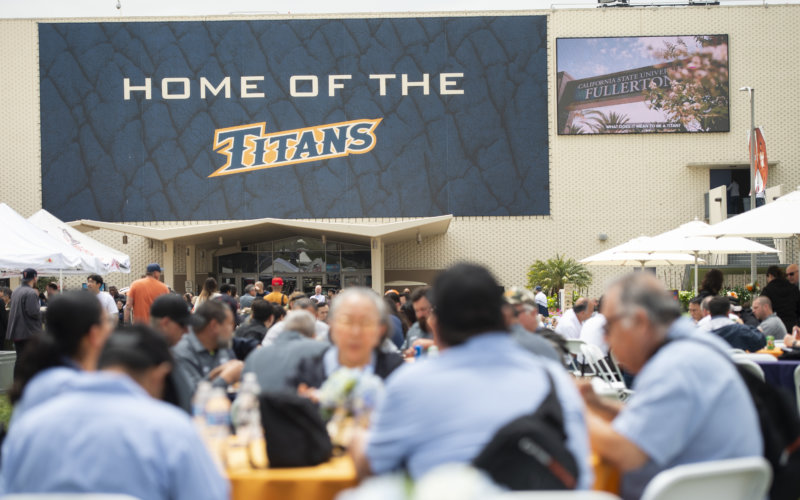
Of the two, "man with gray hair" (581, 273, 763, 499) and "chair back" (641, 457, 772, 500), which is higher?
"man with gray hair" (581, 273, 763, 499)

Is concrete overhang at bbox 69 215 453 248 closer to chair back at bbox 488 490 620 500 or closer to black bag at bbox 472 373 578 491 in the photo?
black bag at bbox 472 373 578 491

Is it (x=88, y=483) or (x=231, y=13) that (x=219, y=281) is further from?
(x=88, y=483)

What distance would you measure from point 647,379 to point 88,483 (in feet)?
6.36

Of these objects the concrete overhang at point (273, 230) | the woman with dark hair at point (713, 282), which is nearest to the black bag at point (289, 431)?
the woman with dark hair at point (713, 282)

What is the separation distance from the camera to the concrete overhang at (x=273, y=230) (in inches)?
909

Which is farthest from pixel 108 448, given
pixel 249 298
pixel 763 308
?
pixel 249 298

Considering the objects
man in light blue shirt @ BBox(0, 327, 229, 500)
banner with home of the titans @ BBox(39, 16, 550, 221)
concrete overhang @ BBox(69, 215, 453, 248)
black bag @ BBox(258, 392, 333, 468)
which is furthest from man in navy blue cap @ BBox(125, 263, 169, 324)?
banner with home of the titans @ BBox(39, 16, 550, 221)

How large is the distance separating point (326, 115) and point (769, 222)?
20354mm

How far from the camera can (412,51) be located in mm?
28062

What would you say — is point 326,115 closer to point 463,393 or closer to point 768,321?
point 768,321

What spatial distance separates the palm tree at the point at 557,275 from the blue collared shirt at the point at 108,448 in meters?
24.5

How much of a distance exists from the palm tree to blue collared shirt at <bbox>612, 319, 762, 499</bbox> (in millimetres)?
23582

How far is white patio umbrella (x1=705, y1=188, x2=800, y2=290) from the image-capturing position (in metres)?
9.34

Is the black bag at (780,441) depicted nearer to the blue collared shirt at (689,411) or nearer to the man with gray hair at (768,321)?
the blue collared shirt at (689,411)
